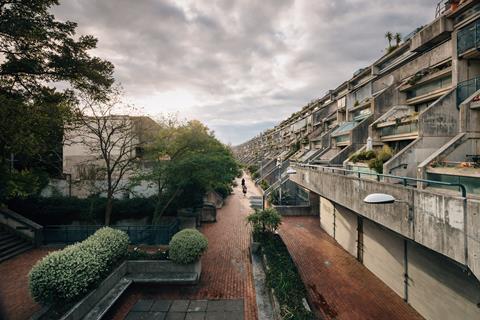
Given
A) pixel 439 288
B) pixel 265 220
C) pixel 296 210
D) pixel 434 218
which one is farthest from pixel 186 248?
pixel 296 210

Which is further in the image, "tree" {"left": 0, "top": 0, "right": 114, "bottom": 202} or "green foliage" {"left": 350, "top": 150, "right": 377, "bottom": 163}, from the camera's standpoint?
"green foliage" {"left": 350, "top": 150, "right": 377, "bottom": 163}

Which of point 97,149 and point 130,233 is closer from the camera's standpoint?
point 130,233

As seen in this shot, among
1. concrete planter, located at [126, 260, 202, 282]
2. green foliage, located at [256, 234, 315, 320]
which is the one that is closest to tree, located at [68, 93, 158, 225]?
concrete planter, located at [126, 260, 202, 282]

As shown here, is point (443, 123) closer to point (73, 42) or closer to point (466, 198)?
point (466, 198)

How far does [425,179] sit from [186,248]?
1037cm

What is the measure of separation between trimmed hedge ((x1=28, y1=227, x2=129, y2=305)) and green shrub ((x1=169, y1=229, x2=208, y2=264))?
2.93 meters

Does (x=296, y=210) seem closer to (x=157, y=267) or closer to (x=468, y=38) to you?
(x=157, y=267)

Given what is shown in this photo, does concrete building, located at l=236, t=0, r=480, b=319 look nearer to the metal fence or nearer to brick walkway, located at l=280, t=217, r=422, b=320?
brick walkway, located at l=280, t=217, r=422, b=320

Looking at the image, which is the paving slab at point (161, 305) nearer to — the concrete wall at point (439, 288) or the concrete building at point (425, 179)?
the concrete building at point (425, 179)

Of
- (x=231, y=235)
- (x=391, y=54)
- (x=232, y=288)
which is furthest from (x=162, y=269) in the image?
(x=391, y=54)

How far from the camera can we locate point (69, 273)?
330 inches

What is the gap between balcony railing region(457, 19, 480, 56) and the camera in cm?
966

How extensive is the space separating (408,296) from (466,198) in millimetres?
7613

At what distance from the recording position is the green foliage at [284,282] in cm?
794
